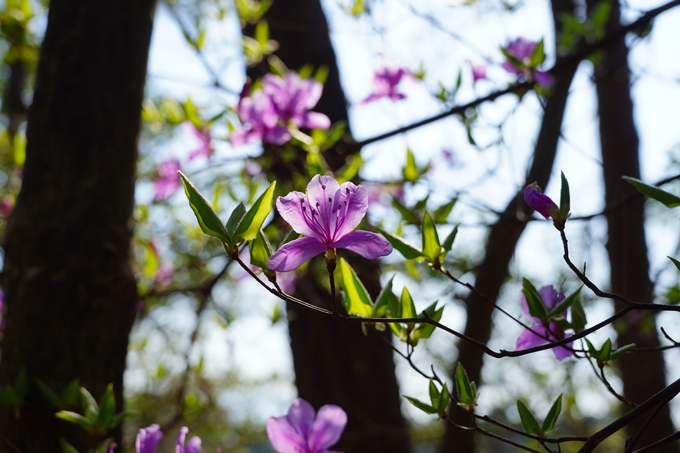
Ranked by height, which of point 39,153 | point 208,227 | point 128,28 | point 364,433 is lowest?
point 364,433

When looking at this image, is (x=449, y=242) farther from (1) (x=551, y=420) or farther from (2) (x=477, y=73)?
(2) (x=477, y=73)

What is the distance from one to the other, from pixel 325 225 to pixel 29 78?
476 cm

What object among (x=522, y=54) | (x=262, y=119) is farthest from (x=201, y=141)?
(x=522, y=54)

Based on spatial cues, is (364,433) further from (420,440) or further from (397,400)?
(420,440)

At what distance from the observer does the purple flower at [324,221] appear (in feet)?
2.24

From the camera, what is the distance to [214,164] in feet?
6.22

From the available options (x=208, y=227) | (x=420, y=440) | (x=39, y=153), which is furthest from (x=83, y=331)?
(x=420, y=440)

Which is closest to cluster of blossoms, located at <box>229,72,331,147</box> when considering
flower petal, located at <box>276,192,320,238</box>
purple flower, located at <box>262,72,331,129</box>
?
purple flower, located at <box>262,72,331,129</box>

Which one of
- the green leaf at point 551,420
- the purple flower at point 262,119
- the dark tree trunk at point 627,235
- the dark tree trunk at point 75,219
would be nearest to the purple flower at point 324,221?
the green leaf at point 551,420

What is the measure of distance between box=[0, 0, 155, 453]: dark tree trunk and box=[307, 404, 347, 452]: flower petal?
50cm

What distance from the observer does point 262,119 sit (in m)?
1.62

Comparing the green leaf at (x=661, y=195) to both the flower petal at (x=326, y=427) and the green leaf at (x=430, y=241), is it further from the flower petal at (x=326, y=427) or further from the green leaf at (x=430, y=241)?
the flower petal at (x=326, y=427)

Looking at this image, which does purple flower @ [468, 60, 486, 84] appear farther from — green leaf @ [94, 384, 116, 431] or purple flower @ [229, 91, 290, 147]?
green leaf @ [94, 384, 116, 431]

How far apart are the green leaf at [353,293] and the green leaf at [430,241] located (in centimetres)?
11
